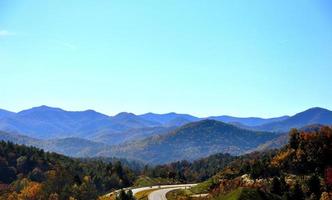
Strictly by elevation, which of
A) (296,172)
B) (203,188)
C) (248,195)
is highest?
(248,195)

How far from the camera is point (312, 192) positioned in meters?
116

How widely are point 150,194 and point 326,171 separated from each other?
47.5 m

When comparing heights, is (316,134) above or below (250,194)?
above

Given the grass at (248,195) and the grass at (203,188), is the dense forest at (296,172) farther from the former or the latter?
the grass at (248,195)

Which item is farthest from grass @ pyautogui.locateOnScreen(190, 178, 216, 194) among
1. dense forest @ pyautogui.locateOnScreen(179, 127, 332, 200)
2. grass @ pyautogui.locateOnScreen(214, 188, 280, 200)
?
grass @ pyautogui.locateOnScreen(214, 188, 280, 200)

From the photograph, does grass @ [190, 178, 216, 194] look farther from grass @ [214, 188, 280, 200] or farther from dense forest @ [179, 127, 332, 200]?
grass @ [214, 188, 280, 200]

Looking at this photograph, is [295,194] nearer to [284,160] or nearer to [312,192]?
[312,192]

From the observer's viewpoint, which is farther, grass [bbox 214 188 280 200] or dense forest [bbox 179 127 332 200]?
dense forest [bbox 179 127 332 200]

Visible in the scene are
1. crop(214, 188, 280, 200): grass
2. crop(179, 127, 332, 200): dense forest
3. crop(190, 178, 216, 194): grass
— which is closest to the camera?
crop(214, 188, 280, 200): grass

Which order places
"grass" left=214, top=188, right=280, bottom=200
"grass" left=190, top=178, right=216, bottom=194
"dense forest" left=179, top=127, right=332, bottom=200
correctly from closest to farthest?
"grass" left=214, top=188, right=280, bottom=200
"dense forest" left=179, top=127, right=332, bottom=200
"grass" left=190, top=178, right=216, bottom=194

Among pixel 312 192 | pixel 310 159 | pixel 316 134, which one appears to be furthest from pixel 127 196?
pixel 316 134

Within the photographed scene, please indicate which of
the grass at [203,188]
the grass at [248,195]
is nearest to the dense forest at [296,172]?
the grass at [203,188]

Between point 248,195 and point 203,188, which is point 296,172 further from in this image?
point 248,195

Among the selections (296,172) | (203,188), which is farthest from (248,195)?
(296,172)
